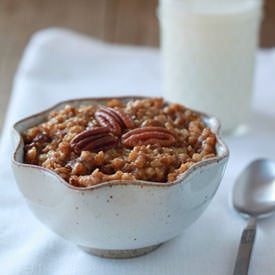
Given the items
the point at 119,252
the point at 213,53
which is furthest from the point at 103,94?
the point at 119,252

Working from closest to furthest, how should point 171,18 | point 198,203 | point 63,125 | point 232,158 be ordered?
point 198,203
point 63,125
point 232,158
point 171,18

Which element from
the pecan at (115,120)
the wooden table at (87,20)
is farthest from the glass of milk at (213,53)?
the wooden table at (87,20)

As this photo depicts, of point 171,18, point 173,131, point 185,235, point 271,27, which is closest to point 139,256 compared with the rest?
point 185,235

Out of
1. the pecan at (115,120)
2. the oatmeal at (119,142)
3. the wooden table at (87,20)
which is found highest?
the pecan at (115,120)

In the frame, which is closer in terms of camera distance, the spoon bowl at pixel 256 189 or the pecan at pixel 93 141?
the pecan at pixel 93 141

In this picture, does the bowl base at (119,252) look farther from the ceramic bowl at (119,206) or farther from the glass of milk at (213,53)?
the glass of milk at (213,53)

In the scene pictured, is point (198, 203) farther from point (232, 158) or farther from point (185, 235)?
point (232, 158)

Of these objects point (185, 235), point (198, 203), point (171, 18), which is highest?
point (171, 18)
